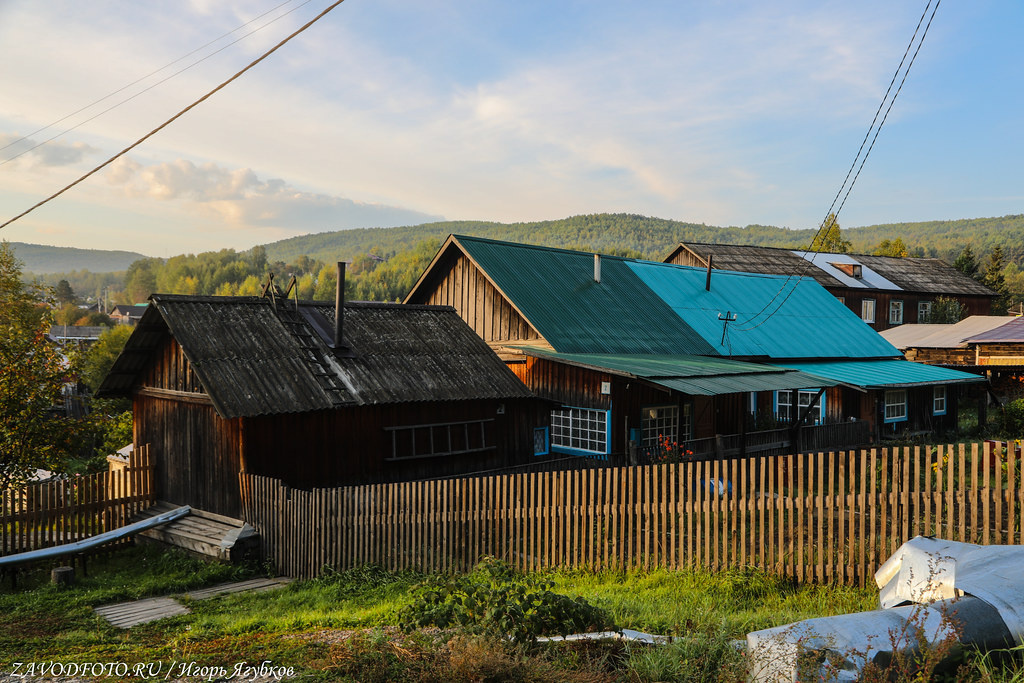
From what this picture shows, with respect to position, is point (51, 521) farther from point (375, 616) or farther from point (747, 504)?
point (747, 504)

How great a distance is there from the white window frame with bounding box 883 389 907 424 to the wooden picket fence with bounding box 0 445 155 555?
26.4 m

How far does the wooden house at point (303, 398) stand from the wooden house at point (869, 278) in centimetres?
3947

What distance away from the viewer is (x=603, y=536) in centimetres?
1059

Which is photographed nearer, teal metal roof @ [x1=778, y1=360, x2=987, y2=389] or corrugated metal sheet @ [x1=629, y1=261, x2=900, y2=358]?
teal metal roof @ [x1=778, y1=360, x2=987, y2=389]

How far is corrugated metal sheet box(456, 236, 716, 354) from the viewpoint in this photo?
24.8 meters

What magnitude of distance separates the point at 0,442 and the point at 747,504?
48.7ft

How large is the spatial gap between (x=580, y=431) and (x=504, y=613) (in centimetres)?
1566

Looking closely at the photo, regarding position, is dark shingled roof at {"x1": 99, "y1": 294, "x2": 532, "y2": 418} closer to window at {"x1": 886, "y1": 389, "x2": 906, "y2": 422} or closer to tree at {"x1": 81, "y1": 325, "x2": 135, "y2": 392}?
window at {"x1": 886, "y1": 389, "x2": 906, "y2": 422}

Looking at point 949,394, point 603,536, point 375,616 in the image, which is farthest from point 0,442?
Answer: point 949,394

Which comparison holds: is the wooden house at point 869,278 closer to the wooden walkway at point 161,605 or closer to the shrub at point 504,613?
the wooden walkway at point 161,605

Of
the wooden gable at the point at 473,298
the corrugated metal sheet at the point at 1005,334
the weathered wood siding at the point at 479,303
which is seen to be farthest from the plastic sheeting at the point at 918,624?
the corrugated metal sheet at the point at 1005,334

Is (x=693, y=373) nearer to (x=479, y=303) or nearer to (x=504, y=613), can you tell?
(x=479, y=303)

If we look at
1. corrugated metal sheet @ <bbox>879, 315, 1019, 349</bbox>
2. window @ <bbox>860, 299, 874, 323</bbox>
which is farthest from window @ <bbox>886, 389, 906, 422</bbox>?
window @ <bbox>860, 299, 874, 323</bbox>

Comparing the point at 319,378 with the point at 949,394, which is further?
the point at 949,394
